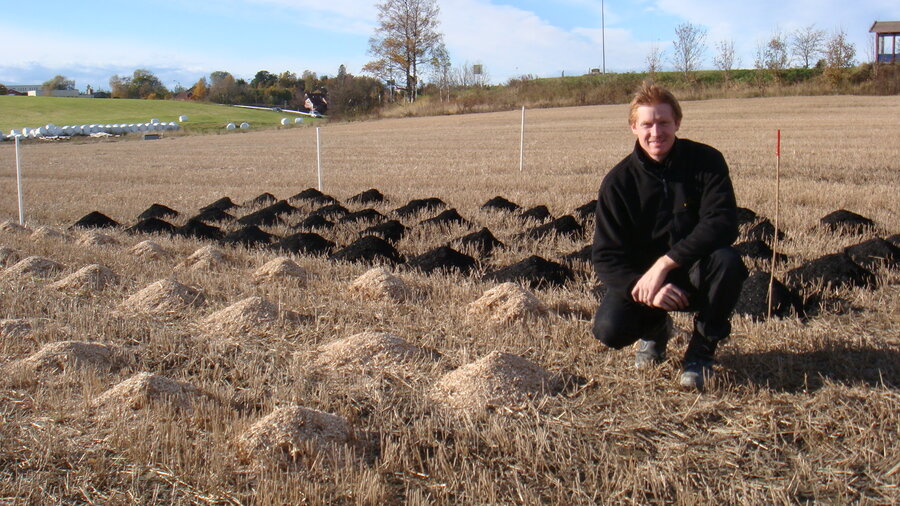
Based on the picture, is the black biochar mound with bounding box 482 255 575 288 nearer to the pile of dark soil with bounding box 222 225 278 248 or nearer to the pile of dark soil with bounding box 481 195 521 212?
the pile of dark soil with bounding box 222 225 278 248

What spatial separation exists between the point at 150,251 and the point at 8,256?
120 cm

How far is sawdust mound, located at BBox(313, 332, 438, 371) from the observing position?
4164mm

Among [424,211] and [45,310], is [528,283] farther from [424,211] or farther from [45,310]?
[424,211]

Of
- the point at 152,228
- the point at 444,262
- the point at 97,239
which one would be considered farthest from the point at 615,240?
the point at 152,228

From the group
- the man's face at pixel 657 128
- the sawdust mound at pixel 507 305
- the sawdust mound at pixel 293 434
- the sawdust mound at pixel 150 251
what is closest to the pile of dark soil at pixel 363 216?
the sawdust mound at pixel 150 251

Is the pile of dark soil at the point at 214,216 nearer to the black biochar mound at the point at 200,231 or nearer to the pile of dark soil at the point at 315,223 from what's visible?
the black biochar mound at the point at 200,231

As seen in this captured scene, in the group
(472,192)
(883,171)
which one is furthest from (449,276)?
(883,171)

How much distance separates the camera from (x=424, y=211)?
9820 mm

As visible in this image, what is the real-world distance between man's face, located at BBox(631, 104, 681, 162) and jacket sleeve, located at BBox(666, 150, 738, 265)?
0.62 ft

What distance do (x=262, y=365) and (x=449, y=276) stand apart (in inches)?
90.8

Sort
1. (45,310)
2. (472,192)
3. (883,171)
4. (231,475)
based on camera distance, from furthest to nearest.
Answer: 1. (883,171)
2. (472,192)
3. (45,310)
4. (231,475)

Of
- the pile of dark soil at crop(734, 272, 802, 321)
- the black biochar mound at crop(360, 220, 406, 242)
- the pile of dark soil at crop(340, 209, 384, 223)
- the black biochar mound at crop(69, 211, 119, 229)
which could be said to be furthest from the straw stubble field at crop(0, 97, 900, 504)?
the black biochar mound at crop(69, 211, 119, 229)

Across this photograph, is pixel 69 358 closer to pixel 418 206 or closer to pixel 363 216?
pixel 363 216

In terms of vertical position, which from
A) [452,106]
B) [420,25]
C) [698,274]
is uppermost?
[420,25]
